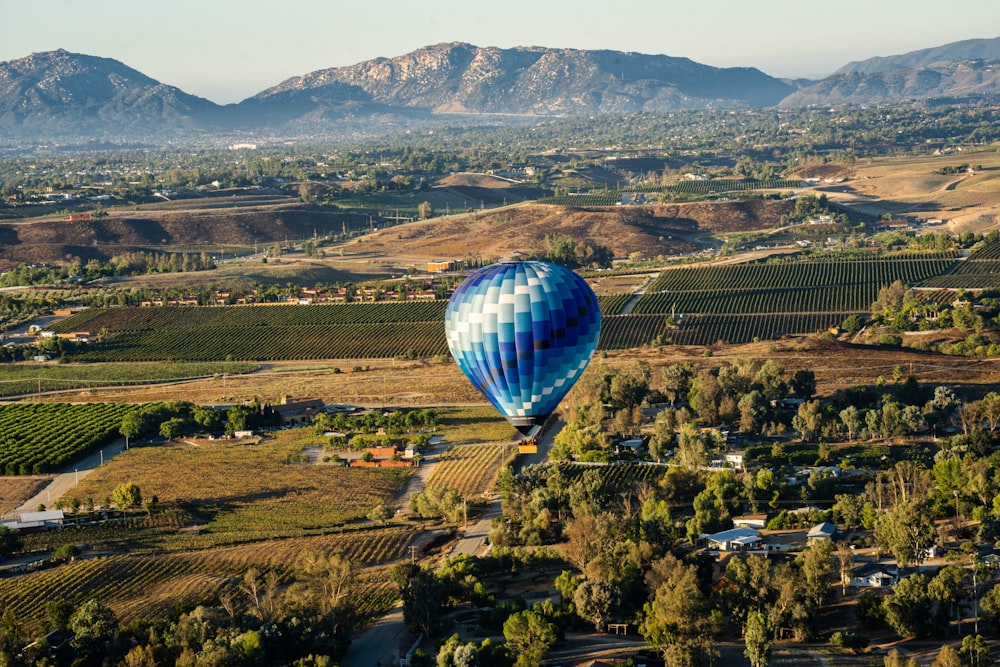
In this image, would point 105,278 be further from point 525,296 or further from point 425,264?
point 525,296

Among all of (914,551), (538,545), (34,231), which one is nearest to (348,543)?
(538,545)

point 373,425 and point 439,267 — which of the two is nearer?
point 373,425

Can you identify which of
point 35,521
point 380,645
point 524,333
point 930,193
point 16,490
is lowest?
point 16,490

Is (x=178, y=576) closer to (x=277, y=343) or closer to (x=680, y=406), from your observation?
(x=680, y=406)

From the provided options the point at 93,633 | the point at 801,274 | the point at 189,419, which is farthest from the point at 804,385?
the point at 801,274

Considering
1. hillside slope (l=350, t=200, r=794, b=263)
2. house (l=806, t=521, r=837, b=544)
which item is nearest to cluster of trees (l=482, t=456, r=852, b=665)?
house (l=806, t=521, r=837, b=544)

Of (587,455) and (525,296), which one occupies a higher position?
(525,296)
